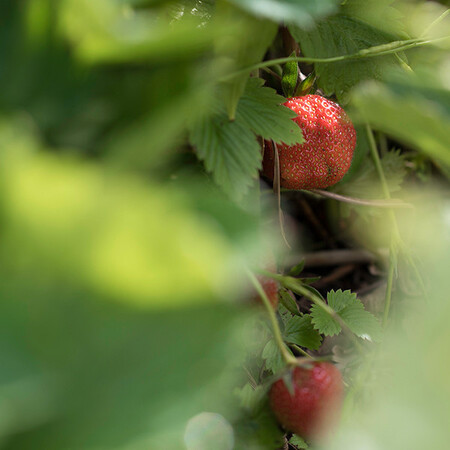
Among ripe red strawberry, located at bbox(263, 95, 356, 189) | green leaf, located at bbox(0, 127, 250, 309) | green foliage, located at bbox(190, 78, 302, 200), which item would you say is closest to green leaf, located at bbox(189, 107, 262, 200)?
green foliage, located at bbox(190, 78, 302, 200)

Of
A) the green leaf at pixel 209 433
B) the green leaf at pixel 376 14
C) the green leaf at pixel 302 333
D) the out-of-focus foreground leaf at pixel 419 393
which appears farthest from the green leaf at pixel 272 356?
the green leaf at pixel 376 14

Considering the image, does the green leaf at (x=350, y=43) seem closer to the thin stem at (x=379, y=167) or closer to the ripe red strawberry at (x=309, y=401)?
the thin stem at (x=379, y=167)

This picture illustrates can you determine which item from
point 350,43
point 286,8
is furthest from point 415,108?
point 350,43

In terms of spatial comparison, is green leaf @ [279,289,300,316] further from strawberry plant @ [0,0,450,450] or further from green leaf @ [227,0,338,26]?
green leaf @ [227,0,338,26]

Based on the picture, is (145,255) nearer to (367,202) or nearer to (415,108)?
(415,108)

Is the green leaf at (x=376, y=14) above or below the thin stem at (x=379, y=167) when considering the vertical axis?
above

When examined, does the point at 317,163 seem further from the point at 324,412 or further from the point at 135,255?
the point at 135,255
